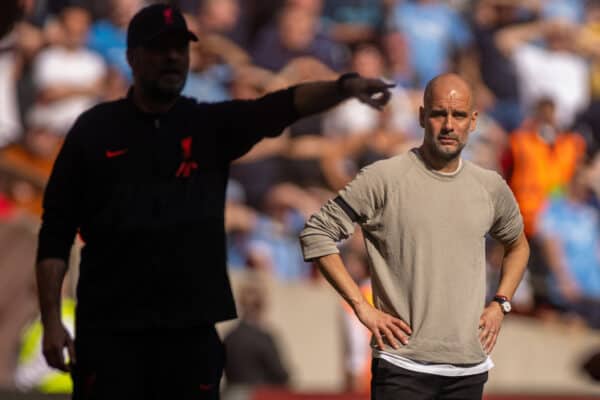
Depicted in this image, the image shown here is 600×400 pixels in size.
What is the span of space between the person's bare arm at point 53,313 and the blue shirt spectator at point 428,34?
845cm

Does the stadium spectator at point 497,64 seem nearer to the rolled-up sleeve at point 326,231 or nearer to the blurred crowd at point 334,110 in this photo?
the blurred crowd at point 334,110

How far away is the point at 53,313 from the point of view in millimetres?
5465

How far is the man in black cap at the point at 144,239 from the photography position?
5.41 metres

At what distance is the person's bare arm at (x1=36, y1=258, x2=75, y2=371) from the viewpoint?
17.8ft

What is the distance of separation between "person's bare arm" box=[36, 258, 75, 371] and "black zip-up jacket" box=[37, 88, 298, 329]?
5cm

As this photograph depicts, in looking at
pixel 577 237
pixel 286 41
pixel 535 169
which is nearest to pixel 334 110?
pixel 286 41

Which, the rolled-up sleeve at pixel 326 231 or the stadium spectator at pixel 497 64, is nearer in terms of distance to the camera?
the rolled-up sleeve at pixel 326 231

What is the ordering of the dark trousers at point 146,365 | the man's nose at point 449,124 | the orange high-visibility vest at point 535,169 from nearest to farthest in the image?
the man's nose at point 449,124 < the dark trousers at point 146,365 < the orange high-visibility vest at point 535,169

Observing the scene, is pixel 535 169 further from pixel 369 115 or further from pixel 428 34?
pixel 428 34

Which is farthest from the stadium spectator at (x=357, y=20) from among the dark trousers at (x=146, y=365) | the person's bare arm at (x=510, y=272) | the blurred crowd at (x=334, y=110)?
the person's bare arm at (x=510, y=272)

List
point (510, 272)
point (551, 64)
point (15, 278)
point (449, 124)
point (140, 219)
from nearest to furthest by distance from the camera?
point (449, 124) → point (510, 272) → point (140, 219) → point (15, 278) → point (551, 64)

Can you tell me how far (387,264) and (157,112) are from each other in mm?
1311

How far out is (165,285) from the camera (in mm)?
5418

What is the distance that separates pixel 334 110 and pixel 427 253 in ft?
28.0
